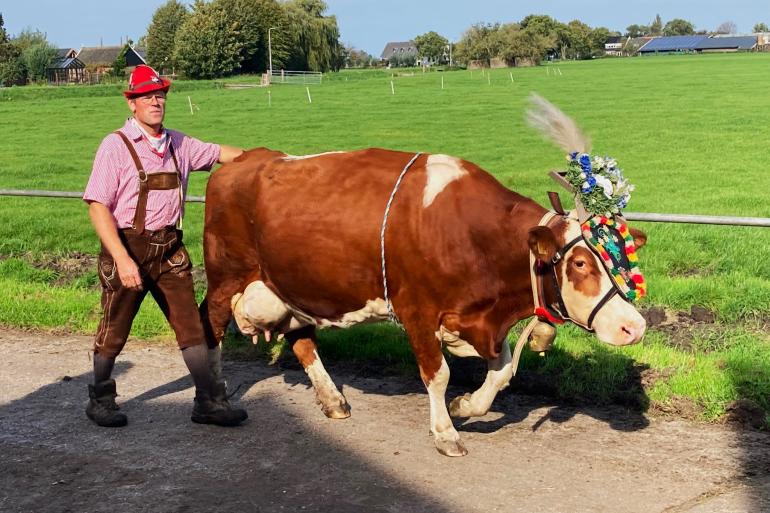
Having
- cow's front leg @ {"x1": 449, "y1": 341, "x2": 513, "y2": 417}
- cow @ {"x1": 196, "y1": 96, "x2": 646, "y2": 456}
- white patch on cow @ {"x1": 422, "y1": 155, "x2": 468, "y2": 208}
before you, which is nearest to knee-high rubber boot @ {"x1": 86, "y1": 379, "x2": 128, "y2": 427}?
cow @ {"x1": 196, "y1": 96, "x2": 646, "y2": 456}

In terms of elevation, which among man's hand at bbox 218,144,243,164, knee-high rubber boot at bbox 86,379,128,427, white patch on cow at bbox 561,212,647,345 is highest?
man's hand at bbox 218,144,243,164

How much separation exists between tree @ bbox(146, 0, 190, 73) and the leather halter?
118802mm

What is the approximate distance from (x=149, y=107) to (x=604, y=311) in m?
2.96

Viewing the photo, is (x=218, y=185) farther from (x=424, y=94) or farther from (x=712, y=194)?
(x=424, y=94)

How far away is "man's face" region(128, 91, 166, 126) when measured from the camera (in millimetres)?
5691

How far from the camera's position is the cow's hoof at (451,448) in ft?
17.4

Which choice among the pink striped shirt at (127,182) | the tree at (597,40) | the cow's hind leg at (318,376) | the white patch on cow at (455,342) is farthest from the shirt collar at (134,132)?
the tree at (597,40)

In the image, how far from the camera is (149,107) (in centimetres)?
570

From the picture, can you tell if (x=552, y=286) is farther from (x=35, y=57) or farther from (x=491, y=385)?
(x=35, y=57)

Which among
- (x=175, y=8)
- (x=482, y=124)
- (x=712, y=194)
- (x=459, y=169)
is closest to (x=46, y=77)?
(x=175, y=8)

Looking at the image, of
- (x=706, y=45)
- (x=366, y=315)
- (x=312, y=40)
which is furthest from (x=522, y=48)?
(x=366, y=315)

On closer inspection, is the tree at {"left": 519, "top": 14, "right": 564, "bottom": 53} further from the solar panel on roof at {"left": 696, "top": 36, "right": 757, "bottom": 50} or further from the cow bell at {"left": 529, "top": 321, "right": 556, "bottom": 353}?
the cow bell at {"left": 529, "top": 321, "right": 556, "bottom": 353}

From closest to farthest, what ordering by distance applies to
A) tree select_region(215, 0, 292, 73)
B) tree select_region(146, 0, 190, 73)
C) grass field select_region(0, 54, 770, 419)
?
grass field select_region(0, 54, 770, 419) < tree select_region(215, 0, 292, 73) < tree select_region(146, 0, 190, 73)

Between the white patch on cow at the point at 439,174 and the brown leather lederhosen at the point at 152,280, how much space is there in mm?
1609
